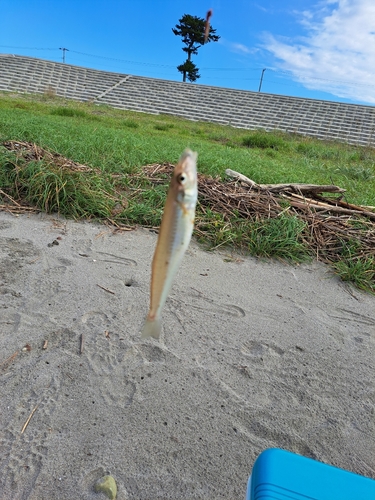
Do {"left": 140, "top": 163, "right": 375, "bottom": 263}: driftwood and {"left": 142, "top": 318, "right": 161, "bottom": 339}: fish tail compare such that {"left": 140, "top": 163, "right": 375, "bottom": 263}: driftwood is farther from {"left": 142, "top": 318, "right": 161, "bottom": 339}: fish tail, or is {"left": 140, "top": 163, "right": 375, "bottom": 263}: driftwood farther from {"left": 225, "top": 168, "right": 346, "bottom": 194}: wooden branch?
{"left": 142, "top": 318, "right": 161, "bottom": 339}: fish tail

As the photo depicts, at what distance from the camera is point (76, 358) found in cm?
243

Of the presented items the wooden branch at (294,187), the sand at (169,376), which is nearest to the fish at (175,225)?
the sand at (169,376)

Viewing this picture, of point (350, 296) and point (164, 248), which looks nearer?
point (164, 248)

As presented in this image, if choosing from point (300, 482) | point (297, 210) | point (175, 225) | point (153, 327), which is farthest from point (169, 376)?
point (297, 210)

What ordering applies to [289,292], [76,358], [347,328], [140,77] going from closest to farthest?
[76,358], [347,328], [289,292], [140,77]

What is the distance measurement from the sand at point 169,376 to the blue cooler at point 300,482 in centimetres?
66

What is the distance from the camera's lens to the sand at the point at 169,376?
74.0 inches

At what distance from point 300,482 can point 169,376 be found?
1.24 meters

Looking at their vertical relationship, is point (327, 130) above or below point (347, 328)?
above

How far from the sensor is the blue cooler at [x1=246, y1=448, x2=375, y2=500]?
1214 millimetres

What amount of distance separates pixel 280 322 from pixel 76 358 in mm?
1567

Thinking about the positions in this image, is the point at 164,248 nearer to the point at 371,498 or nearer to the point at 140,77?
the point at 371,498

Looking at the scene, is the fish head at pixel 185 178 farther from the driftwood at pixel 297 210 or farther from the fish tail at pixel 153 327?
the driftwood at pixel 297 210

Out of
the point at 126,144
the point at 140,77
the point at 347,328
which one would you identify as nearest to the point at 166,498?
the point at 347,328
